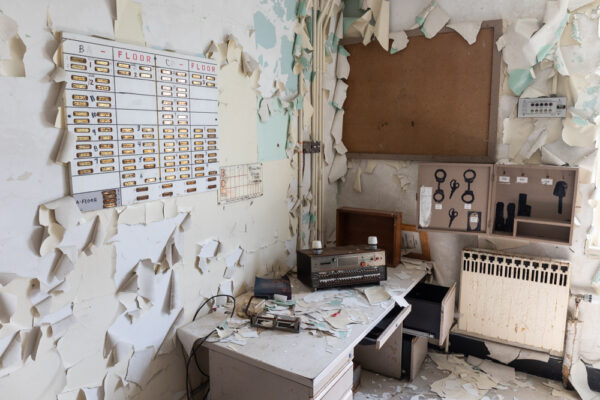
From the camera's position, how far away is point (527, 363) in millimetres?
2791

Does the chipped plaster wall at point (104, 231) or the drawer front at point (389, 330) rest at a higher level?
the chipped plaster wall at point (104, 231)

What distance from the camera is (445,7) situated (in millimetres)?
2801

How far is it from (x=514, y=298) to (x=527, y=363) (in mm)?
437

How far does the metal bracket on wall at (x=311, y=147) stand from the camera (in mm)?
2864

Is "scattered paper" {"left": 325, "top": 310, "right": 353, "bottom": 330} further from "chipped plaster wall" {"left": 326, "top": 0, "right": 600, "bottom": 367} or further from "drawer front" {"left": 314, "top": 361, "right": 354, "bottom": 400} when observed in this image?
"chipped plaster wall" {"left": 326, "top": 0, "right": 600, "bottom": 367}

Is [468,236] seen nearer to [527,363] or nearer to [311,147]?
[527,363]

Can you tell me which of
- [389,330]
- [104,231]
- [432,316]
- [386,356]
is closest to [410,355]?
[386,356]

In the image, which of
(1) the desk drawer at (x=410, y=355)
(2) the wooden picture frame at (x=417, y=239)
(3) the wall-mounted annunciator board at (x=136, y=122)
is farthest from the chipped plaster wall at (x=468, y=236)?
(3) the wall-mounted annunciator board at (x=136, y=122)

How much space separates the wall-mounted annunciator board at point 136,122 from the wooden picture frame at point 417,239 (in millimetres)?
1547

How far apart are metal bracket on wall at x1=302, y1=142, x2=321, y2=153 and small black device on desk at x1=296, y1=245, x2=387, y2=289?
0.72 m

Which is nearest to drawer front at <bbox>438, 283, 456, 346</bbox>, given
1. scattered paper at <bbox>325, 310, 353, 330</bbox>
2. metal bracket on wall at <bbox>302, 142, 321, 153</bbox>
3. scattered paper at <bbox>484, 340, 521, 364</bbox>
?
scattered paper at <bbox>484, 340, 521, 364</bbox>

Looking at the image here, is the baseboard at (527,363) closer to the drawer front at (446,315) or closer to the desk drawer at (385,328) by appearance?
the drawer front at (446,315)

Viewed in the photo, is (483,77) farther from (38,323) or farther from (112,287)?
(38,323)

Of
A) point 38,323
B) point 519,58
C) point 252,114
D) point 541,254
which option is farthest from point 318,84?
point 38,323
